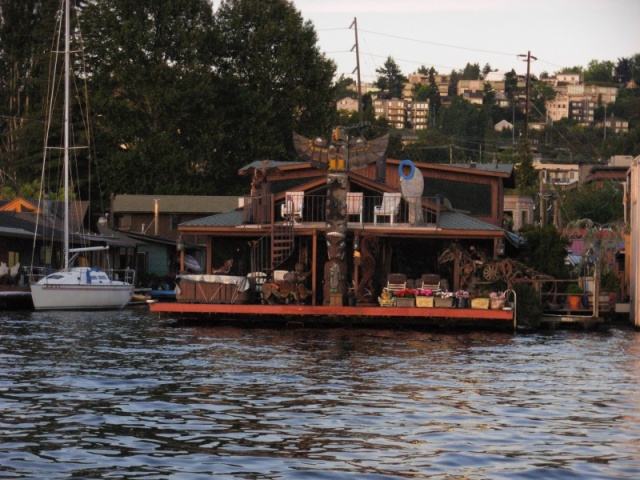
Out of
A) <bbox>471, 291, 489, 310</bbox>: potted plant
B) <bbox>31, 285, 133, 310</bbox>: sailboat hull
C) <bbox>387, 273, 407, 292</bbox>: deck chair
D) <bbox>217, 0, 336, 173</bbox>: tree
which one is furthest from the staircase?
<bbox>217, 0, 336, 173</bbox>: tree

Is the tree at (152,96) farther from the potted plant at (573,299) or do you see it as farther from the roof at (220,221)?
the potted plant at (573,299)

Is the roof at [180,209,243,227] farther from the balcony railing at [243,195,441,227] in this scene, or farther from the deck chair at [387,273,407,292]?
the deck chair at [387,273,407,292]

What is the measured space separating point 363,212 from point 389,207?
1642 millimetres

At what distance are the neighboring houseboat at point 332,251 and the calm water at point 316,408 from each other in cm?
595

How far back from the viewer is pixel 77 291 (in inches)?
2272

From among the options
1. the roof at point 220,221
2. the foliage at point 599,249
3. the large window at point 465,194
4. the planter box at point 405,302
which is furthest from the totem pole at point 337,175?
the foliage at point 599,249

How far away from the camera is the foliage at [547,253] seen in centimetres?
5234

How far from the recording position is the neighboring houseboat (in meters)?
45.6

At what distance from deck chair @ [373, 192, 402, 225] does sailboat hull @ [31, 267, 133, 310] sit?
641 inches

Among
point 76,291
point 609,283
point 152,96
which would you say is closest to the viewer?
point 609,283

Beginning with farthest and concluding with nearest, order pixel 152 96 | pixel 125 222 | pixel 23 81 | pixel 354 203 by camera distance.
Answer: pixel 23 81 → pixel 152 96 → pixel 125 222 → pixel 354 203

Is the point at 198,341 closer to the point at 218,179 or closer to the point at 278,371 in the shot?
the point at 278,371

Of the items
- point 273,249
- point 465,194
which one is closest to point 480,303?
point 273,249

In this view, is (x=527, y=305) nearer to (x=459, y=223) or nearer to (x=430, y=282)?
(x=430, y=282)
